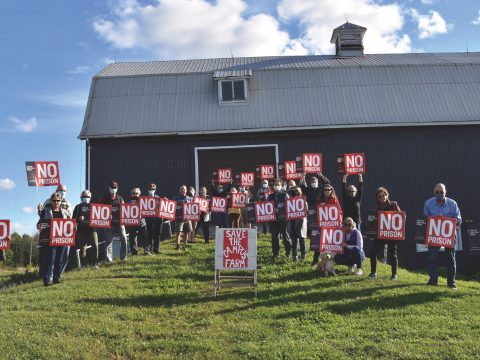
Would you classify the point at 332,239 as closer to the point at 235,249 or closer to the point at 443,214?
the point at 235,249

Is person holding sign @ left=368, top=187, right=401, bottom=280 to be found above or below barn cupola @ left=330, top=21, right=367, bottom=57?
below

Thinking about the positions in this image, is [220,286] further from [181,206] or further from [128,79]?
[128,79]

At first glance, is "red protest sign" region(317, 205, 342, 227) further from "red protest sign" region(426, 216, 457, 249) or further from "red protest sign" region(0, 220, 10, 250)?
"red protest sign" region(0, 220, 10, 250)

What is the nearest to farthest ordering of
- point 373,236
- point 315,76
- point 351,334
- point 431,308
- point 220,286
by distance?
1. point 351,334
2. point 431,308
3. point 220,286
4. point 373,236
5. point 315,76

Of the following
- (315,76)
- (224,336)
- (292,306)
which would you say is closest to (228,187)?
(315,76)

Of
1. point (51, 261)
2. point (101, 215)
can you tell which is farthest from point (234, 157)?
point (51, 261)

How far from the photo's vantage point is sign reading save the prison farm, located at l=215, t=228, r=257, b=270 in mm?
10516

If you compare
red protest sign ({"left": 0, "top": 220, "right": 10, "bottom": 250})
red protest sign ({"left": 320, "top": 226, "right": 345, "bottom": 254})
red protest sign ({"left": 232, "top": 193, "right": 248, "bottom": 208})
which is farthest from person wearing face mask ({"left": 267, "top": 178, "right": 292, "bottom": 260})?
red protest sign ({"left": 0, "top": 220, "right": 10, "bottom": 250})

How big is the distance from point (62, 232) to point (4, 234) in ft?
3.84

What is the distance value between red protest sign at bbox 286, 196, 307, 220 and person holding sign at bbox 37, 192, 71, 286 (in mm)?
5203

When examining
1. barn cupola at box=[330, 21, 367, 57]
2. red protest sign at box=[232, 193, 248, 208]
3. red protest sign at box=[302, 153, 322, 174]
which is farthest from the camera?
barn cupola at box=[330, 21, 367, 57]

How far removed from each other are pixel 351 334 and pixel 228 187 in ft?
37.7

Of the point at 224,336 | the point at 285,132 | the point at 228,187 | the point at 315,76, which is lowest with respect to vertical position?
the point at 224,336

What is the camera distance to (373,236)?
11164mm
